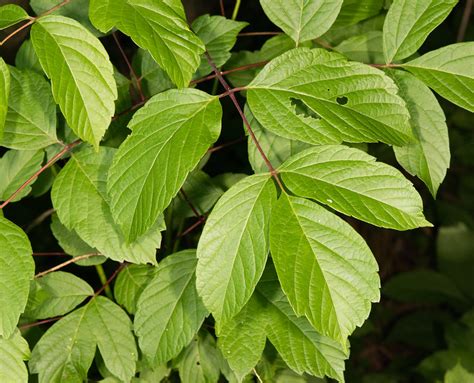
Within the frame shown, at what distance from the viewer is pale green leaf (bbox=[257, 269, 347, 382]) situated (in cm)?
135

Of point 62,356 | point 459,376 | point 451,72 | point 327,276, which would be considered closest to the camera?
point 327,276

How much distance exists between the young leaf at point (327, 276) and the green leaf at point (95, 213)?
0.30 metres

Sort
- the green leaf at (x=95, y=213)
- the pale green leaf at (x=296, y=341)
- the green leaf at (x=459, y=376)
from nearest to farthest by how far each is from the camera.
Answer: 1. the green leaf at (x=95, y=213)
2. the pale green leaf at (x=296, y=341)
3. the green leaf at (x=459, y=376)

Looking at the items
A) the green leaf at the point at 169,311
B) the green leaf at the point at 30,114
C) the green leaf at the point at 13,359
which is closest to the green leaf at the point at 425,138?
the green leaf at the point at 169,311

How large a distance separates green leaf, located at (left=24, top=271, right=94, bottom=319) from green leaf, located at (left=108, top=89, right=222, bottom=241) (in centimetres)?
47

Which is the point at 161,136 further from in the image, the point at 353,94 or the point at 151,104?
the point at 353,94

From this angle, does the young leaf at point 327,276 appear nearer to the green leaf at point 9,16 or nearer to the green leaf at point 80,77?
the green leaf at point 80,77

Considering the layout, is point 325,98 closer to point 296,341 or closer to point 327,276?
point 327,276

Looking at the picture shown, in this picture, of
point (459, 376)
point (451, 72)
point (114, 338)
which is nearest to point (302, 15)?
point (451, 72)

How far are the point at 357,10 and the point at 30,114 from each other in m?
0.82

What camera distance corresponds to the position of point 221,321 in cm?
106

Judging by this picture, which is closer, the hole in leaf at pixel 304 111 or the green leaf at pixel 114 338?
the hole in leaf at pixel 304 111

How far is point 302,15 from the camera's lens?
1.39 m

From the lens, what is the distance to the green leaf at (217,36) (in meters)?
1.49
